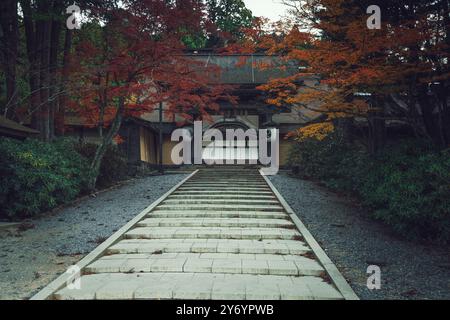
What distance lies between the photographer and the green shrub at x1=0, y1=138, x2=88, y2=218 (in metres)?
9.95

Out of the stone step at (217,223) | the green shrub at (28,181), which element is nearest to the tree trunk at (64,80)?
the green shrub at (28,181)

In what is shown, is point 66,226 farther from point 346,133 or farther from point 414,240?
point 346,133

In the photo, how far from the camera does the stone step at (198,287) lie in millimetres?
5246

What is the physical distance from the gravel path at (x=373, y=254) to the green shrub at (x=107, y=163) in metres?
7.89

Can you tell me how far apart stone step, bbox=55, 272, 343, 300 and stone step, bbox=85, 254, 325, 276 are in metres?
0.15

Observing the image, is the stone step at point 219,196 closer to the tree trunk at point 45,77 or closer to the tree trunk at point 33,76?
the tree trunk at point 45,77

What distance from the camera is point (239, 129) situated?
23359mm

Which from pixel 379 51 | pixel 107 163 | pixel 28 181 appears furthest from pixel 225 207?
pixel 107 163

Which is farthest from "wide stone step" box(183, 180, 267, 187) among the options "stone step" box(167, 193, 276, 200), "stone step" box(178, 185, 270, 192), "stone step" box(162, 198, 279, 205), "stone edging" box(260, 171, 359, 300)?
"stone edging" box(260, 171, 359, 300)

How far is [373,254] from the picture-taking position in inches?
289

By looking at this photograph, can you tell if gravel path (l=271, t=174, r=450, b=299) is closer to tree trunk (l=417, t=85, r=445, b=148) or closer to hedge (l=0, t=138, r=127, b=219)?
tree trunk (l=417, t=85, r=445, b=148)

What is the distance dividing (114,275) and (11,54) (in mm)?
10966

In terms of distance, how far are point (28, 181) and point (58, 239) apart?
249 centimetres
